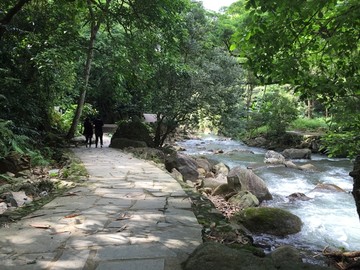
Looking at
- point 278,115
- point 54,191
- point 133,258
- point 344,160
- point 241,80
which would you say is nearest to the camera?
point 133,258

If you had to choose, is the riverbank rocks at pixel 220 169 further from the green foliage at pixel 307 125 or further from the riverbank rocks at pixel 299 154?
the green foliage at pixel 307 125

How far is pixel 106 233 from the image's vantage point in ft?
11.3

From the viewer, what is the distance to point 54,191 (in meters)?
5.57

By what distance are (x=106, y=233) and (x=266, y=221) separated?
3.89m

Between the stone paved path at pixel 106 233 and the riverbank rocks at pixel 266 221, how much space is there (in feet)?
5.48

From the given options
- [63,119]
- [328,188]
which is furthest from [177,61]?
[328,188]

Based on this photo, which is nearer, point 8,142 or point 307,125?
point 8,142

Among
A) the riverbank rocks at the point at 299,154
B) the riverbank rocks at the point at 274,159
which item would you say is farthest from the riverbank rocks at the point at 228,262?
the riverbank rocks at the point at 299,154

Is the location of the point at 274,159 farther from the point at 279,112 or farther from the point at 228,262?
the point at 228,262

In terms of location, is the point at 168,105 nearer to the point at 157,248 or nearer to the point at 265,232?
the point at 265,232

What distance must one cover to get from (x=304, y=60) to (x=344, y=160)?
15396 millimetres

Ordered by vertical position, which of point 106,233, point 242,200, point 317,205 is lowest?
point 317,205

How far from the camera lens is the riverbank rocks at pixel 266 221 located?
627 centimetres

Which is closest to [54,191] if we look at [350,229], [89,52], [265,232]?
[265,232]
